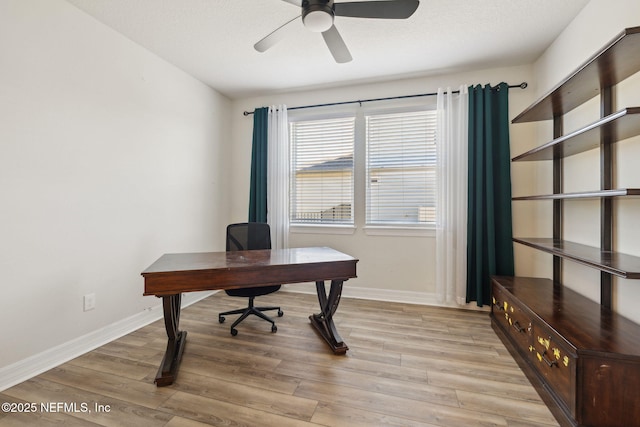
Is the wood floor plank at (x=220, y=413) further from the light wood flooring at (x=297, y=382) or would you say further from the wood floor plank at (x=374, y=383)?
the wood floor plank at (x=374, y=383)

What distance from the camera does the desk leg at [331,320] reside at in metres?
2.14

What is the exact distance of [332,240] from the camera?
11.6ft

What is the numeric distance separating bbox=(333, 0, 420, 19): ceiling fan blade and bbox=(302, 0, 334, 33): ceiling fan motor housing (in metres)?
0.07

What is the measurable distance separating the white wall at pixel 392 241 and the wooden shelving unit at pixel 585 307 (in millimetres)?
813

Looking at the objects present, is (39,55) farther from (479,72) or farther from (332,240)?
(479,72)

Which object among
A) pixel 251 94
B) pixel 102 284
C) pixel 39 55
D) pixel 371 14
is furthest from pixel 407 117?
pixel 102 284

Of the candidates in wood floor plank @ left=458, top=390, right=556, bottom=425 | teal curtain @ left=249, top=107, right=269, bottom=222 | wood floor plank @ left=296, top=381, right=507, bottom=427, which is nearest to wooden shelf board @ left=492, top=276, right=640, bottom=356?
wood floor plank @ left=458, top=390, right=556, bottom=425

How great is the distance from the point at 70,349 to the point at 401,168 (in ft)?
11.3

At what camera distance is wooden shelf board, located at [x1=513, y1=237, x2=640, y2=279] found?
132 cm

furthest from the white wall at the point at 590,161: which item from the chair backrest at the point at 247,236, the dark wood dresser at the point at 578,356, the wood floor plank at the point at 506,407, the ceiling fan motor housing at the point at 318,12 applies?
the chair backrest at the point at 247,236

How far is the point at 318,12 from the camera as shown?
1591mm

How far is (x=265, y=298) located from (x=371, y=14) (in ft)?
9.96

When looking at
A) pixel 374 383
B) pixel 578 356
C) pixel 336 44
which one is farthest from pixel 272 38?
pixel 578 356

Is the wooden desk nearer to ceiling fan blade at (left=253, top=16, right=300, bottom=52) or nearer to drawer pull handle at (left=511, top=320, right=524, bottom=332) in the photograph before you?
drawer pull handle at (left=511, top=320, right=524, bottom=332)
